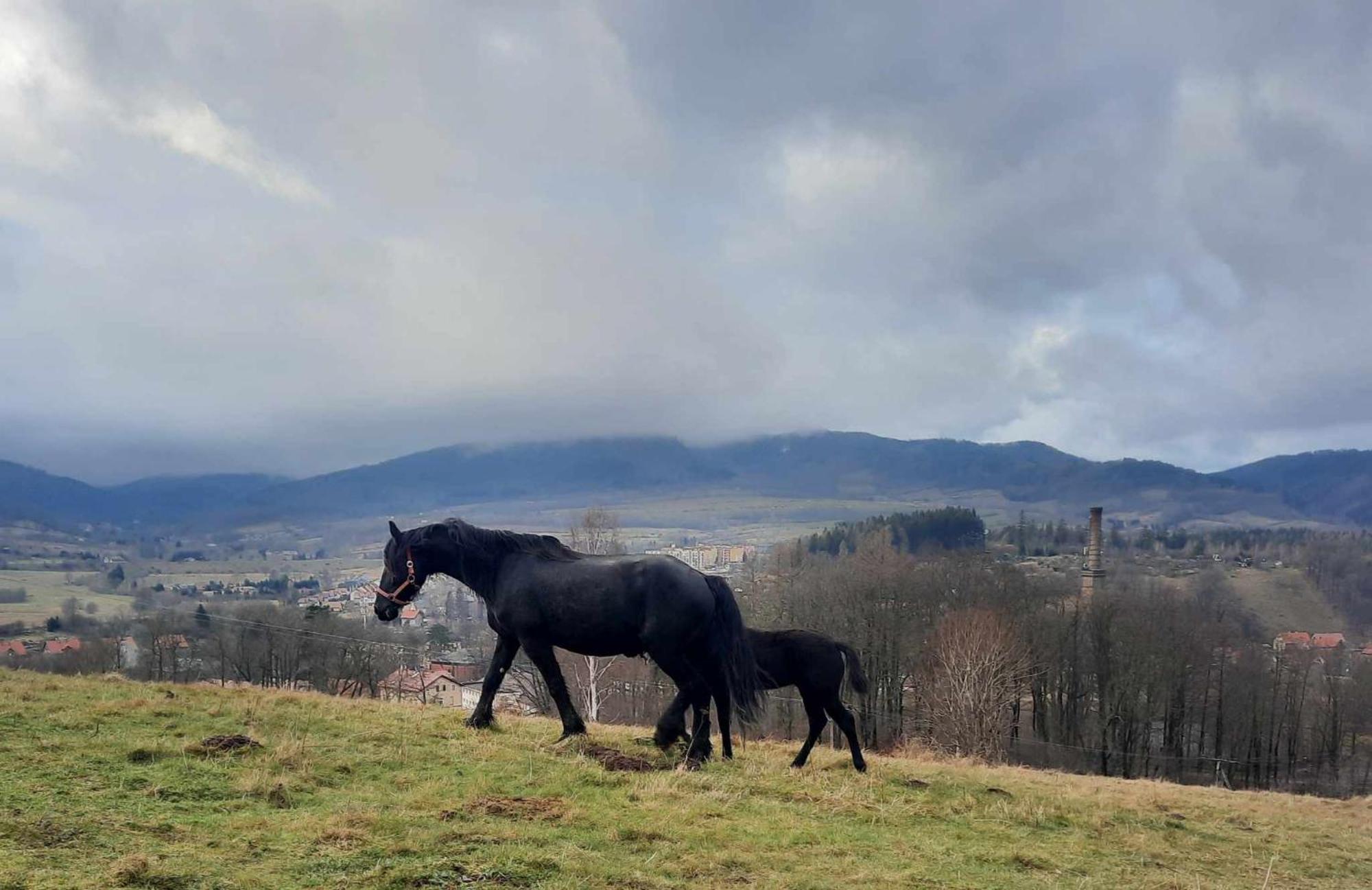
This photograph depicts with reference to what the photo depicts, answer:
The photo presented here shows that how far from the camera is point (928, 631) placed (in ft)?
185

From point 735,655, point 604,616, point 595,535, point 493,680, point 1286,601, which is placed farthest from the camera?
point 1286,601

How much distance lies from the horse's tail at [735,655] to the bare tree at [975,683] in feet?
97.0

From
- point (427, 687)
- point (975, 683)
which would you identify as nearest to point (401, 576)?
point (975, 683)

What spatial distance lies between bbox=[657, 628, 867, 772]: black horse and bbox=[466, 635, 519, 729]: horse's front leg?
8.02ft

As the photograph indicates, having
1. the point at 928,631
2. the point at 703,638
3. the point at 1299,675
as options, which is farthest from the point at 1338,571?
the point at 703,638

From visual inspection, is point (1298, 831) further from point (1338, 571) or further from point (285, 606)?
point (1338, 571)

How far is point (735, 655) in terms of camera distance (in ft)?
36.7

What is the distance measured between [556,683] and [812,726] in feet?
12.7

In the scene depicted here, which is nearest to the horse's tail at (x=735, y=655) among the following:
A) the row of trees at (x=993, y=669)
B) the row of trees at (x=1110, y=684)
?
the row of trees at (x=993, y=669)

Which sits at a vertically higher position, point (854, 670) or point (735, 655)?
point (735, 655)

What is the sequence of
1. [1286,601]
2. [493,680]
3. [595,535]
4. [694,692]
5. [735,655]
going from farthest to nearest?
[1286,601] → [595,535] → [493,680] → [735,655] → [694,692]

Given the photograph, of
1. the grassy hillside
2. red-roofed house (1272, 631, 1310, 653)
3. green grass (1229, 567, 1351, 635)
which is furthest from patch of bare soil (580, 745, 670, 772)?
green grass (1229, 567, 1351, 635)

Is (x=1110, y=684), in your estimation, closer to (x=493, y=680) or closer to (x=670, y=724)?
(x=670, y=724)

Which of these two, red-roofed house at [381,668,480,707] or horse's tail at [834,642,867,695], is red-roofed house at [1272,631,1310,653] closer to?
red-roofed house at [381,668,480,707]
